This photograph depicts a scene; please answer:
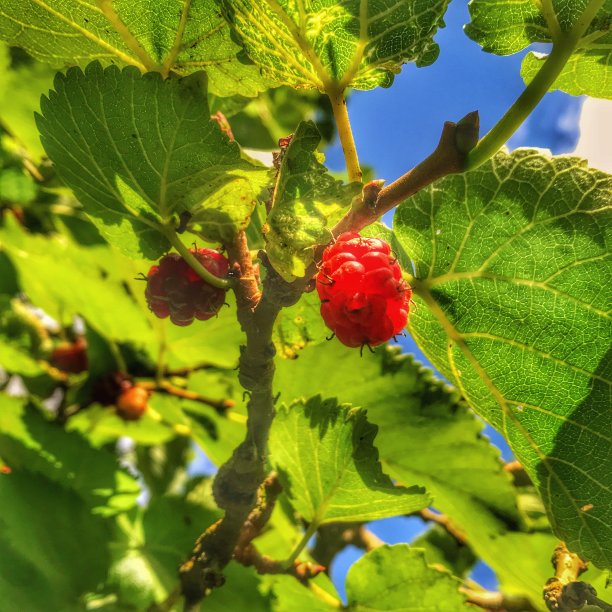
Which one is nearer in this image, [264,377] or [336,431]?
[264,377]

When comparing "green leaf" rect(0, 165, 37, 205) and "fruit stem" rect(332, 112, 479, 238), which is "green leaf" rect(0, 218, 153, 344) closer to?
"green leaf" rect(0, 165, 37, 205)

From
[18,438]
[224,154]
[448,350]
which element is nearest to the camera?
[224,154]

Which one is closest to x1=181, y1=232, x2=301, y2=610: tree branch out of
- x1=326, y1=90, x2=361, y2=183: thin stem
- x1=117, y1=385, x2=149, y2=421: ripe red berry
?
x1=326, y1=90, x2=361, y2=183: thin stem

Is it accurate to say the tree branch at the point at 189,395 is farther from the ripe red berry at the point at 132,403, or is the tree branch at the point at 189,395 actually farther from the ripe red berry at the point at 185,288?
the ripe red berry at the point at 185,288

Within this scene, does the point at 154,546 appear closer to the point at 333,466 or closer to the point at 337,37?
the point at 333,466

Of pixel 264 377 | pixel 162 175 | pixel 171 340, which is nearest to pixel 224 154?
pixel 162 175

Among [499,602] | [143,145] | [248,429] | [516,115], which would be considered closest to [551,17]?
[516,115]

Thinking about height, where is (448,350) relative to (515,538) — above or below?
above

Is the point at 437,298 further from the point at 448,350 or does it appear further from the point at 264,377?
the point at 264,377
